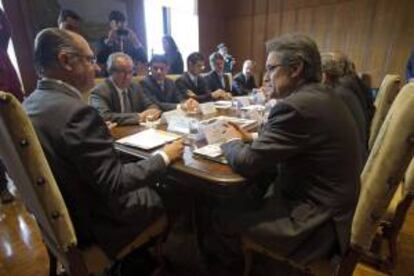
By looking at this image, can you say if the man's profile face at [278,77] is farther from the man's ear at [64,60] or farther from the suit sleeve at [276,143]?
the man's ear at [64,60]

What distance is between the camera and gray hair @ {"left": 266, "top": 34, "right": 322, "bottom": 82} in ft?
3.39

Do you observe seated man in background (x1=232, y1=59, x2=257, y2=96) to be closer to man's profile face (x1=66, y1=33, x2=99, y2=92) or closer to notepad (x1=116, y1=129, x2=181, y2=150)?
notepad (x1=116, y1=129, x2=181, y2=150)

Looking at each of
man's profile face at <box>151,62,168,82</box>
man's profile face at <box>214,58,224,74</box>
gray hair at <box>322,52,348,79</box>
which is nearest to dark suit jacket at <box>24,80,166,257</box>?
gray hair at <box>322,52,348,79</box>

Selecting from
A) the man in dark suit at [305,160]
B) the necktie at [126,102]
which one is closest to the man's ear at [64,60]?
the man in dark suit at [305,160]

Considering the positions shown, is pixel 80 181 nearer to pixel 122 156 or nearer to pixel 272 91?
pixel 122 156

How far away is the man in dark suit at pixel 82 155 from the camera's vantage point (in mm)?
880

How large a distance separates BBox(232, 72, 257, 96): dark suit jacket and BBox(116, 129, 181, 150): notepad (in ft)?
8.29

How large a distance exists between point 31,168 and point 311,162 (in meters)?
0.95

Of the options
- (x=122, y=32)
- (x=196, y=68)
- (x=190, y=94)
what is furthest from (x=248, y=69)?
(x=122, y=32)

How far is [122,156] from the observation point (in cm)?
140

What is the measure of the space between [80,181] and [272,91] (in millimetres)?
860

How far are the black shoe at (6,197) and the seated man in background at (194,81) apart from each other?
2.02m

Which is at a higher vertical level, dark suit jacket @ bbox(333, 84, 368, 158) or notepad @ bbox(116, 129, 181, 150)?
dark suit jacket @ bbox(333, 84, 368, 158)

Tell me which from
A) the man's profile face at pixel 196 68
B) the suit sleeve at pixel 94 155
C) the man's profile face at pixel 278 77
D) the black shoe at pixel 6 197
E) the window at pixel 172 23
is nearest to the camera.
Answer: the suit sleeve at pixel 94 155
